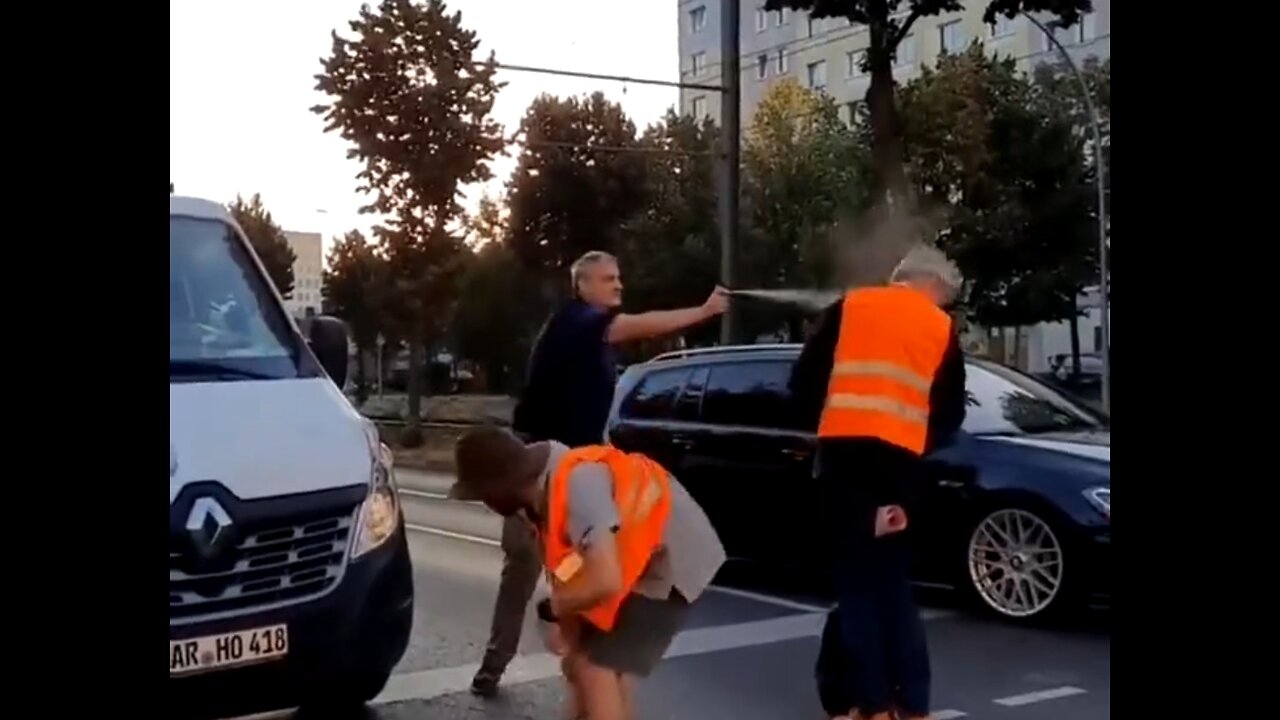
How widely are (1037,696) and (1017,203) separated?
30.1m

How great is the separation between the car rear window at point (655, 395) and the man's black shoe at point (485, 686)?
369 cm

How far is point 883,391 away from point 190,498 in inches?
93.7

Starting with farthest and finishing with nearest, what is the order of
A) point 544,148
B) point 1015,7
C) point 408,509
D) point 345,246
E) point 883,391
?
point 544,148 → point 345,246 → point 1015,7 → point 408,509 → point 883,391

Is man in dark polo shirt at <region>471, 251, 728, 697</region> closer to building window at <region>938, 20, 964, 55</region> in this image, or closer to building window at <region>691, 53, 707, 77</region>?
building window at <region>938, 20, 964, 55</region>

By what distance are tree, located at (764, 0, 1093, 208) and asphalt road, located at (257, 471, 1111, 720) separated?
1267cm

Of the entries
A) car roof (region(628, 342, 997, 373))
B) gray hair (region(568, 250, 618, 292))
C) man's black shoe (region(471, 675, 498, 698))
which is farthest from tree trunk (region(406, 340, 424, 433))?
gray hair (region(568, 250, 618, 292))

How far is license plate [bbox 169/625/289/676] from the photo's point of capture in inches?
185

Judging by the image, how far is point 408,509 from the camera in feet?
49.0

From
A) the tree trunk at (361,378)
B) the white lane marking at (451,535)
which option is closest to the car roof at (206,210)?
the white lane marking at (451,535)

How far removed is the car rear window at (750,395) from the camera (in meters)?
9.20

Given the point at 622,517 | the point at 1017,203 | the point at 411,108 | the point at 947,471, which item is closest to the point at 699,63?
the point at 1017,203

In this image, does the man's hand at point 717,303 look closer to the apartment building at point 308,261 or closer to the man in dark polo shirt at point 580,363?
the man in dark polo shirt at point 580,363
